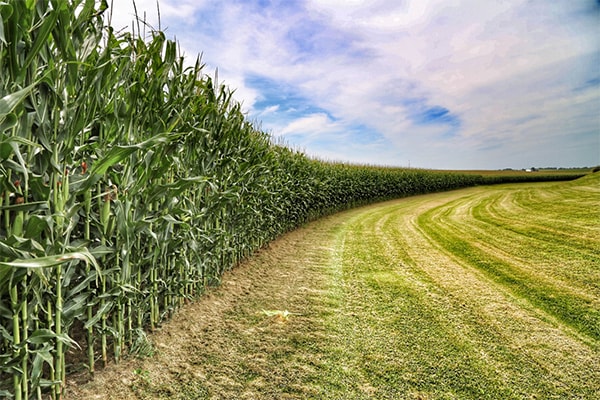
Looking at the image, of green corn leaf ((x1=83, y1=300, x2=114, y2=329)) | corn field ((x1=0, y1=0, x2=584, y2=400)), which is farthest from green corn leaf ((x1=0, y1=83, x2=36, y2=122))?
green corn leaf ((x1=83, y1=300, x2=114, y2=329))

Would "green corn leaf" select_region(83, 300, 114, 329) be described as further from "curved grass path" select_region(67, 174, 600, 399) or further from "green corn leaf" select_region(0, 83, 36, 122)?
"green corn leaf" select_region(0, 83, 36, 122)

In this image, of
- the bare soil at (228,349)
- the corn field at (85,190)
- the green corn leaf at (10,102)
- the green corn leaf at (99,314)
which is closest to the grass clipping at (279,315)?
the bare soil at (228,349)

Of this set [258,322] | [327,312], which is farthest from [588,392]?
[258,322]

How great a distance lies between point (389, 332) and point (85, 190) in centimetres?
285

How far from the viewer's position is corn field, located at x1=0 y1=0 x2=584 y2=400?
1540mm

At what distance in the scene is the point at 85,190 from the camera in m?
1.90

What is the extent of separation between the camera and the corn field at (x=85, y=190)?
1.54 m

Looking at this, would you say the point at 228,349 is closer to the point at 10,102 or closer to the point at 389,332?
the point at 389,332

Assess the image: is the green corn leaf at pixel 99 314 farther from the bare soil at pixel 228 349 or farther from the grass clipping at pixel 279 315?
the grass clipping at pixel 279 315

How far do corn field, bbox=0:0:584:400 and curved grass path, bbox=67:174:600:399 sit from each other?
480 mm

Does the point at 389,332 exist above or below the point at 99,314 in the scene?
below

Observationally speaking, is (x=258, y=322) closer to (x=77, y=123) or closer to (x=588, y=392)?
(x=77, y=123)

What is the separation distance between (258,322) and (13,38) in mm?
2982

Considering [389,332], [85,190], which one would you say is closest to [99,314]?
[85,190]
